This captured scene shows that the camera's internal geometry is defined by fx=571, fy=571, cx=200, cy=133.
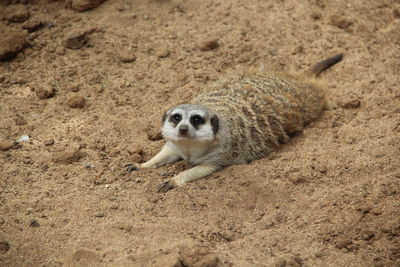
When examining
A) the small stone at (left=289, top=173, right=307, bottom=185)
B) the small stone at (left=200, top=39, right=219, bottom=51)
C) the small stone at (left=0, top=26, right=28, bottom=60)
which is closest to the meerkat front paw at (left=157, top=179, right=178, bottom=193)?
the small stone at (left=289, top=173, right=307, bottom=185)

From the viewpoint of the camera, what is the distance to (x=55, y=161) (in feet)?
12.3

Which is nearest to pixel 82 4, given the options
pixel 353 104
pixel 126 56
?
pixel 126 56

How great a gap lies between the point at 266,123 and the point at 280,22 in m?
1.42

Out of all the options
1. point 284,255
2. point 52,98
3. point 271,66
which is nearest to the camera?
point 284,255

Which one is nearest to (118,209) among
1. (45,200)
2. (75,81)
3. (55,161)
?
(45,200)

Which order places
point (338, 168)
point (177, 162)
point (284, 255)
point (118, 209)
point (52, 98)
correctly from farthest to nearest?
point (52, 98) → point (177, 162) → point (338, 168) → point (118, 209) → point (284, 255)

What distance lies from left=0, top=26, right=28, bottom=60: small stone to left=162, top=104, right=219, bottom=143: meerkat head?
1633mm

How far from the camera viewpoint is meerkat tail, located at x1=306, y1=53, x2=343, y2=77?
470cm

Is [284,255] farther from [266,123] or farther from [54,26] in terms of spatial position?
[54,26]

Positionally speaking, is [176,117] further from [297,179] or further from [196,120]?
[297,179]

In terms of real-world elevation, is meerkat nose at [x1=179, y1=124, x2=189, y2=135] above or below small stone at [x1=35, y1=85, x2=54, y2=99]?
above

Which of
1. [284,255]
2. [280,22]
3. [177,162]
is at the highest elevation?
[280,22]

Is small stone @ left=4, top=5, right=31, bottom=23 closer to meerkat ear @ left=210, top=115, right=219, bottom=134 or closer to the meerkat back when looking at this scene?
the meerkat back

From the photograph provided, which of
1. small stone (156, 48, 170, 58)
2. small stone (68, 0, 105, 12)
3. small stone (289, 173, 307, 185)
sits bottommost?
small stone (289, 173, 307, 185)
